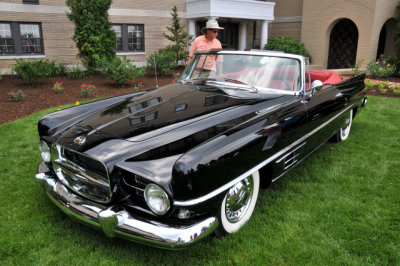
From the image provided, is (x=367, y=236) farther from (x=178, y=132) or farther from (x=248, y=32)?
(x=248, y=32)

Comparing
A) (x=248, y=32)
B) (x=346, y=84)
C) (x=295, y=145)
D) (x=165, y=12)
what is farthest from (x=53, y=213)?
(x=248, y=32)

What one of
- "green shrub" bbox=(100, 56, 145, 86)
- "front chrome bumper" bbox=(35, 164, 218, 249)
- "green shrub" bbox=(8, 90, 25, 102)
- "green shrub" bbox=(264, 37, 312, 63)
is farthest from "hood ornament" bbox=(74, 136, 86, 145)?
"green shrub" bbox=(264, 37, 312, 63)

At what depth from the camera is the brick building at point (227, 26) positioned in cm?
1226

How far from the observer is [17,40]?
479 inches

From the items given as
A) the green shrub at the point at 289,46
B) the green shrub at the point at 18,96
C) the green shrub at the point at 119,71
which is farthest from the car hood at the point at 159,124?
the green shrub at the point at 289,46

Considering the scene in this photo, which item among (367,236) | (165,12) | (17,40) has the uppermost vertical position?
(165,12)

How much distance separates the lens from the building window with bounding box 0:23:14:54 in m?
11.9

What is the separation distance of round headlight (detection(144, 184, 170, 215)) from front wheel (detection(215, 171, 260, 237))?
527 mm

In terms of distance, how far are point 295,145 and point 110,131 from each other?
1782mm

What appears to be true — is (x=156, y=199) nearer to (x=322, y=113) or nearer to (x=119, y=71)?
(x=322, y=113)

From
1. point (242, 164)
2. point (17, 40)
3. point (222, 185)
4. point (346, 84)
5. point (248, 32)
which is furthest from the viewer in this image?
point (248, 32)

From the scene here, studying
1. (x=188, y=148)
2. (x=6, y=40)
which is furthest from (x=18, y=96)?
(x=188, y=148)

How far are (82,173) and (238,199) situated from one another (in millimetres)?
1270

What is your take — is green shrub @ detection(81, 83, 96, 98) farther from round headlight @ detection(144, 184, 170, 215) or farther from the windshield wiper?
round headlight @ detection(144, 184, 170, 215)
